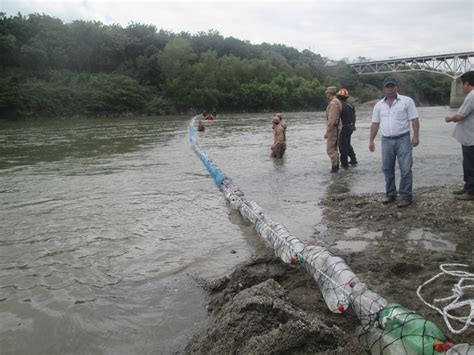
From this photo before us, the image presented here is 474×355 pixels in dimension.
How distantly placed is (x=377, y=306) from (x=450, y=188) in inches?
211

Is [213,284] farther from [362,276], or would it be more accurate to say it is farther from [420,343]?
[420,343]

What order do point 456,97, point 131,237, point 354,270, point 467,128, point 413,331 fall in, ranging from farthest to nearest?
point 456,97
point 467,128
point 131,237
point 354,270
point 413,331

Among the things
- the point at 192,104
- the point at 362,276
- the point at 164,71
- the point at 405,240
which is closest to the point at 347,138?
the point at 405,240

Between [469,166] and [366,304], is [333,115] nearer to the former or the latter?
[469,166]

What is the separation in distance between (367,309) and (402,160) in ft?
12.8

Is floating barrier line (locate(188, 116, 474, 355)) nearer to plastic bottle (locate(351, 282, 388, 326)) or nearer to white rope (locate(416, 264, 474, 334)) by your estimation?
plastic bottle (locate(351, 282, 388, 326))

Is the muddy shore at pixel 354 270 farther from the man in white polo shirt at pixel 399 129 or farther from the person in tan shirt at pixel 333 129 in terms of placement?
the person in tan shirt at pixel 333 129

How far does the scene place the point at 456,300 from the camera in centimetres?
321

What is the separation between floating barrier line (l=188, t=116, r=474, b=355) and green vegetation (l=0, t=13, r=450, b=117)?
48638mm

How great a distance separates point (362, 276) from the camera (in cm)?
388

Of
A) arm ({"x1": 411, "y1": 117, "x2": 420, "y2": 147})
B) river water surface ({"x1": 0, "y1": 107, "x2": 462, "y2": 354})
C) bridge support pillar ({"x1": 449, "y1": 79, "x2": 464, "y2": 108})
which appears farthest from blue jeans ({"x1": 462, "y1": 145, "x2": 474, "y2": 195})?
bridge support pillar ({"x1": 449, "y1": 79, "x2": 464, "y2": 108})

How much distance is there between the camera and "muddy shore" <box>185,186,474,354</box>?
2.76m

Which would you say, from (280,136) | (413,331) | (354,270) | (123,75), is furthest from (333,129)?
(123,75)

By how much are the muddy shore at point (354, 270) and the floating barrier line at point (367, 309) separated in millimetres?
110
